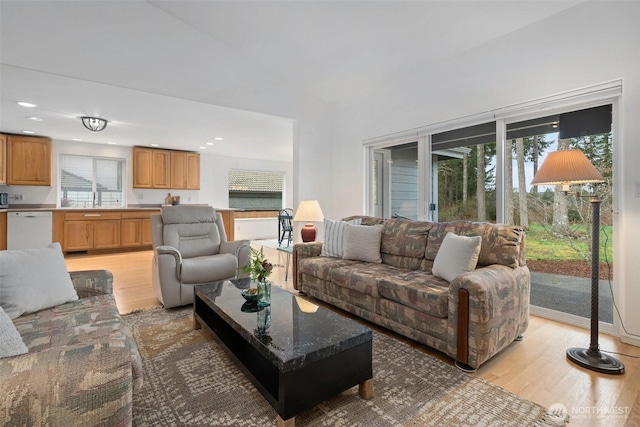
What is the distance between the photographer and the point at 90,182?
650 cm

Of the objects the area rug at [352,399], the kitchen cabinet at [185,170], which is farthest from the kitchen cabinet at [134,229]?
the area rug at [352,399]

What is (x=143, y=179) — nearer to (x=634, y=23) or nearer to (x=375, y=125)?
(x=375, y=125)

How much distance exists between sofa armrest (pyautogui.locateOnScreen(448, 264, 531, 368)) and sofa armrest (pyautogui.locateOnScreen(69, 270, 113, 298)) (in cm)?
233

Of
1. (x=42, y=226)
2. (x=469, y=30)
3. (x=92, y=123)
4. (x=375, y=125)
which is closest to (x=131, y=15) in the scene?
(x=92, y=123)

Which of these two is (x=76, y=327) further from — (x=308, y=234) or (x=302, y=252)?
(x=308, y=234)

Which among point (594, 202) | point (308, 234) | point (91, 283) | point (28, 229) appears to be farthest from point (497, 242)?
point (28, 229)

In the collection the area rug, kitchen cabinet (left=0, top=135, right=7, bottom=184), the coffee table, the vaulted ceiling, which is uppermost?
the vaulted ceiling

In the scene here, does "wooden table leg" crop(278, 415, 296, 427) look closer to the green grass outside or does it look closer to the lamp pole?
the lamp pole

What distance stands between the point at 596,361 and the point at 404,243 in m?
1.55

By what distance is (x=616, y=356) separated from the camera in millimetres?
2109

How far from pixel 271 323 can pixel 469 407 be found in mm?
1121

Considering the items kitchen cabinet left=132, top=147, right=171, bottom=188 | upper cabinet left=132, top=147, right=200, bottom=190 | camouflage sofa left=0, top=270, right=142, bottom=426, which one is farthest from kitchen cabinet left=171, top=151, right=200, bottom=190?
camouflage sofa left=0, top=270, right=142, bottom=426

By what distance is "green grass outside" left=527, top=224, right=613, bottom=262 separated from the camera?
2561 millimetres

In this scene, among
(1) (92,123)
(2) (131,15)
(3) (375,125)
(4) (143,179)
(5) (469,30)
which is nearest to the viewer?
(5) (469,30)
